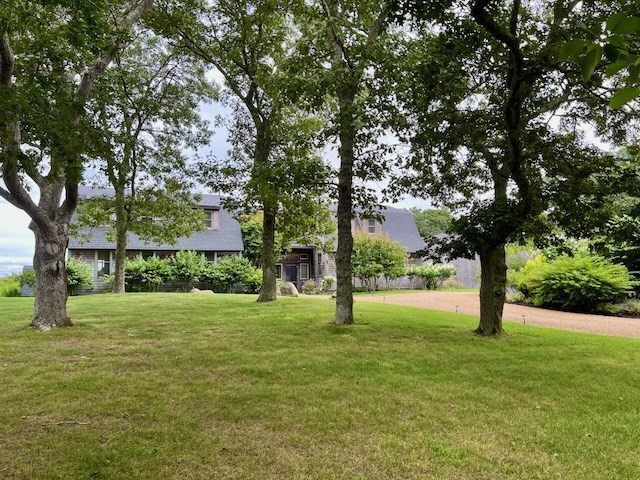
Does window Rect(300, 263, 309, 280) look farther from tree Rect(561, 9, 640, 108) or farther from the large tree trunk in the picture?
tree Rect(561, 9, 640, 108)

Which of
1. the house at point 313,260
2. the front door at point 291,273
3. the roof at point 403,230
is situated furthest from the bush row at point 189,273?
the roof at point 403,230

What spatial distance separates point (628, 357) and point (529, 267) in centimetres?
1165

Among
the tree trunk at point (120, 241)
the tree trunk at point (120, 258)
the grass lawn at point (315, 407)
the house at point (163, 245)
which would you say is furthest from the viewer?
the house at point (163, 245)

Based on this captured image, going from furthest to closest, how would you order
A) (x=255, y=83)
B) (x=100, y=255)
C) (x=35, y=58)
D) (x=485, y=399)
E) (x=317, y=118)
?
(x=100, y=255) → (x=317, y=118) → (x=255, y=83) → (x=35, y=58) → (x=485, y=399)

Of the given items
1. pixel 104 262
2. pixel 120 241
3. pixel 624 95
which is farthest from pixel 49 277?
pixel 104 262

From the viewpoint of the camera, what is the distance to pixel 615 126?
8.91 metres

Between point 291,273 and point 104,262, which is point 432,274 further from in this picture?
point 104,262

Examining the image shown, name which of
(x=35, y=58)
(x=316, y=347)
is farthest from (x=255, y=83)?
(x=316, y=347)

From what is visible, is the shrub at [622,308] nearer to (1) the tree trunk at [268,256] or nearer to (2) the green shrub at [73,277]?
(1) the tree trunk at [268,256]

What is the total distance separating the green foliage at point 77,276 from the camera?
76.6 feet

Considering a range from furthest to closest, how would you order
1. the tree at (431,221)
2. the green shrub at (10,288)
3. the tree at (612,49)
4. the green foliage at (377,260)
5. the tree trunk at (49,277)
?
1. the tree at (431,221)
2. the green foliage at (377,260)
3. the green shrub at (10,288)
4. the tree trunk at (49,277)
5. the tree at (612,49)

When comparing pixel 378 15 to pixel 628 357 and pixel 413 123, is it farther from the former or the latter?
pixel 628 357

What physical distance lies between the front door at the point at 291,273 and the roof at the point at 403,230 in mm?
7848

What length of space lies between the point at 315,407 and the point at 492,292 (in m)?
5.62
